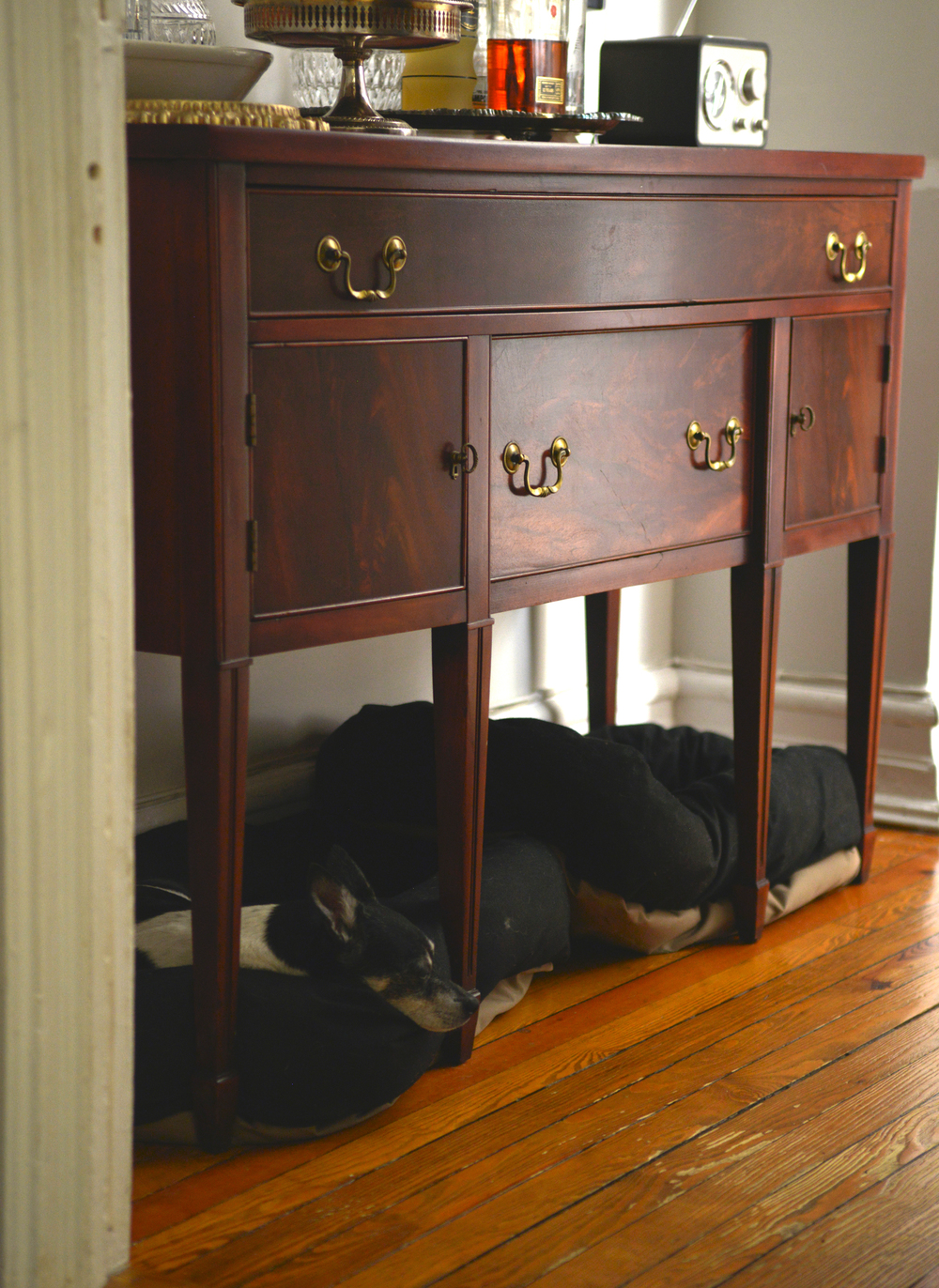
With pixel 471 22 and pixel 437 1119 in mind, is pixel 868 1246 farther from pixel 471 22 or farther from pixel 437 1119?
pixel 471 22

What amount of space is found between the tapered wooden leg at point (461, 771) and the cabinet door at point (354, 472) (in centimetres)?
10

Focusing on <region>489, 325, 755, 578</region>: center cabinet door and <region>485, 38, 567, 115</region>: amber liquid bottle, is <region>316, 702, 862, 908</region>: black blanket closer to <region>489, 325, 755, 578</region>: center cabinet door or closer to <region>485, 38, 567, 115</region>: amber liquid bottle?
<region>489, 325, 755, 578</region>: center cabinet door

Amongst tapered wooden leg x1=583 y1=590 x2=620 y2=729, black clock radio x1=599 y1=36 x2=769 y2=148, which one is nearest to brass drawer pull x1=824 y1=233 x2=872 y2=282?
black clock radio x1=599 y1=36 x2=769 y2=148

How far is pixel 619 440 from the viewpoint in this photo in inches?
66.8

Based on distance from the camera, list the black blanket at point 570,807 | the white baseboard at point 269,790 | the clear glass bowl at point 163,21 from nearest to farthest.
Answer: the clear glass bowl at point 163,21 < the black blanket at point 570,807 < the white baseboard at point 269,790

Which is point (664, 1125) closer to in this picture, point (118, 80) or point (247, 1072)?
point (247, 1072)

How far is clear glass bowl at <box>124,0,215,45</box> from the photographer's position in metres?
1.64

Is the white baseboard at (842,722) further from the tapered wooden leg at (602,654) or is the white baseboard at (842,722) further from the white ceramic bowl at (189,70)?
the white ceramic bowl at (189,70)

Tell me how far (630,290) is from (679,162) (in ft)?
0.55

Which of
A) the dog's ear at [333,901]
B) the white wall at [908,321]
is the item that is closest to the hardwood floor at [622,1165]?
the dog's ear at [333,901]

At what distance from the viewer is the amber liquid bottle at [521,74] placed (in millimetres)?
1735

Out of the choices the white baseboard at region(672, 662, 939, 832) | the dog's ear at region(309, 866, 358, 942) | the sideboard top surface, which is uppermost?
the sideboard top surface

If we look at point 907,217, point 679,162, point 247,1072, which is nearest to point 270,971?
point 247,1072

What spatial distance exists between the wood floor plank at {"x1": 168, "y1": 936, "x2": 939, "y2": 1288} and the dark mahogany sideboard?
0.51ft
